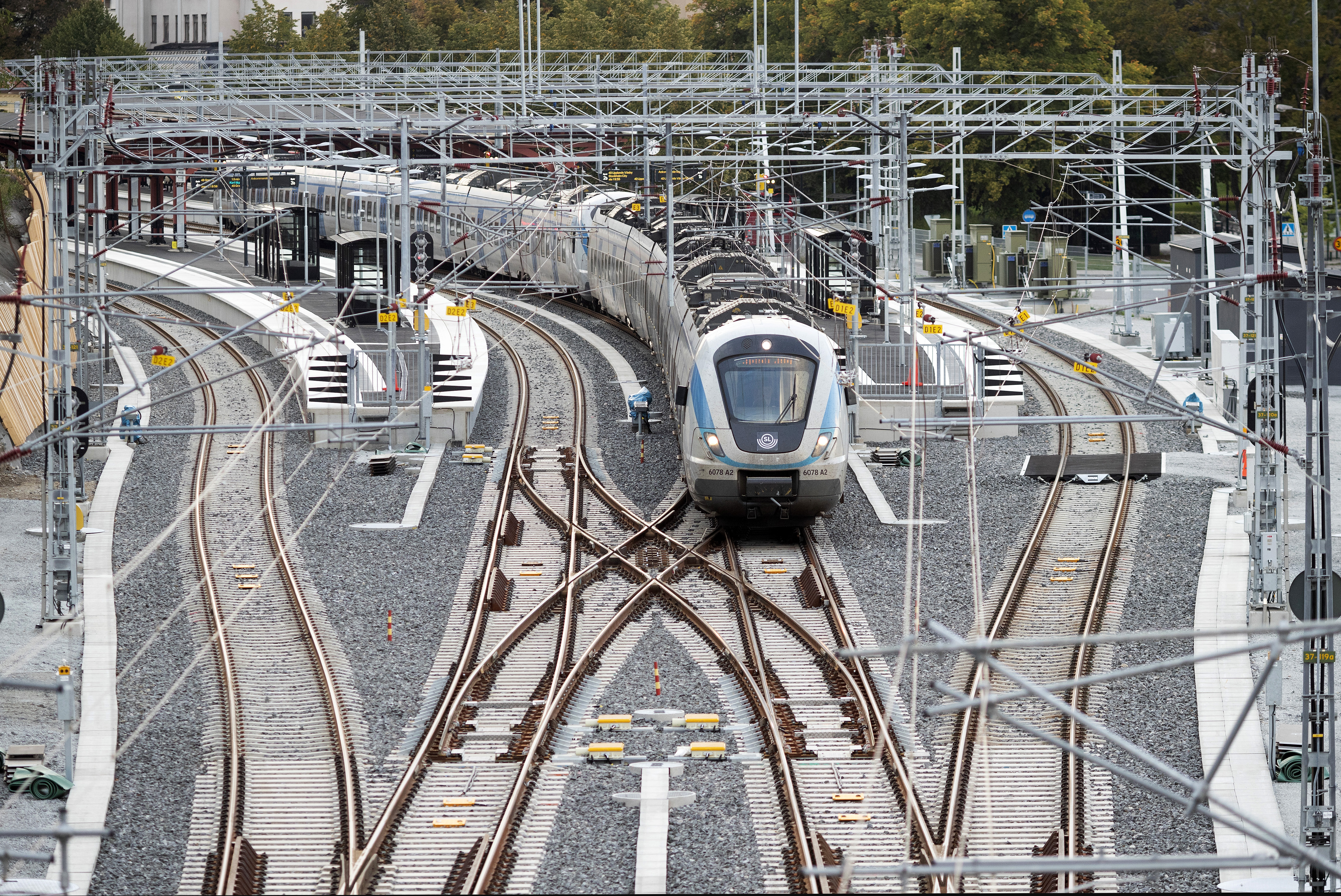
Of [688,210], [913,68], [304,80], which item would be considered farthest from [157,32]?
[688,210]

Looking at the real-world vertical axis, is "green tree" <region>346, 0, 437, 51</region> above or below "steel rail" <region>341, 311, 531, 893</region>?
above

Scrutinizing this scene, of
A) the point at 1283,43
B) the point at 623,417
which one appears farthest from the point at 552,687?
the point at 1283,43

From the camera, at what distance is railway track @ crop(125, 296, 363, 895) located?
13.9m

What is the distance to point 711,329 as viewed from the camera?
79.0 feet

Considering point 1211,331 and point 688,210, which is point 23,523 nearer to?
point 688,210

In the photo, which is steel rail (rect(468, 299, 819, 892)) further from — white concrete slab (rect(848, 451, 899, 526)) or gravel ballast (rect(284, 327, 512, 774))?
white concrete slab (rect(848, 451, 899, 526))

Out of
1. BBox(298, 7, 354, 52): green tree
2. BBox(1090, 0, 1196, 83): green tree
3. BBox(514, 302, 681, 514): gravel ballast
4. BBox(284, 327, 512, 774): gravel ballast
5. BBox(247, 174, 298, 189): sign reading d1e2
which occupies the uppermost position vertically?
BBox(298, 7, 354, 52): green tree

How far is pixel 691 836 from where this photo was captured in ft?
46.9

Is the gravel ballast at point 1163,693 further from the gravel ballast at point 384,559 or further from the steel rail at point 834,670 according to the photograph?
the gravel ballast at point 384,559

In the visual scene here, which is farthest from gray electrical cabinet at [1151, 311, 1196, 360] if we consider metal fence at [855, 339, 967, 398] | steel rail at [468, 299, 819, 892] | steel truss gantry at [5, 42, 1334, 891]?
steel rail at [468, 299, 819, 892]

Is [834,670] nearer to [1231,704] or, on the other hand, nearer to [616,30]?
[1231,704]

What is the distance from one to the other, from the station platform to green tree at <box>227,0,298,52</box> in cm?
3547

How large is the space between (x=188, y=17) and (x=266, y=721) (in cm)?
7520

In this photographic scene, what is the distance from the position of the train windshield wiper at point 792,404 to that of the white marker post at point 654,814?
7397 mm
